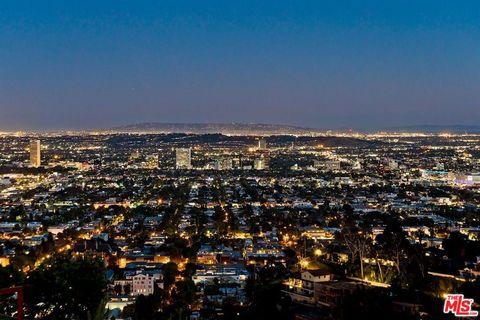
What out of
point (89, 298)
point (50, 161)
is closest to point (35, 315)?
point (89, 298)

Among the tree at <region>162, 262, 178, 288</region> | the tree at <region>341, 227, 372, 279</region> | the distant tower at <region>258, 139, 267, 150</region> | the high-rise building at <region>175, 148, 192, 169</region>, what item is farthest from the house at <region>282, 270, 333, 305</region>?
the distant tower at <region>258, 139, 267, 150</region>

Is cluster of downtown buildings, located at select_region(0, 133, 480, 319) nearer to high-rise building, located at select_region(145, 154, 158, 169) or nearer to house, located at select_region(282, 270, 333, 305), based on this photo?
house, located at select_region(282, 270, 333, 305)

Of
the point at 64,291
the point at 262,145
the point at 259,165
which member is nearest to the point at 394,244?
the point at 64,291

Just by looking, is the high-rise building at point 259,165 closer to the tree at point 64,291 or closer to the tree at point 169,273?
the tree at point 169,273

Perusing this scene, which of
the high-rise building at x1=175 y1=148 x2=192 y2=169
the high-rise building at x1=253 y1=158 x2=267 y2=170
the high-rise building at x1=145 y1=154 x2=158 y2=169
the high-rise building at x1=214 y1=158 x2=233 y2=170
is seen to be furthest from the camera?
the high-rise building at x1=145 y1=154 x2=158 y2=169

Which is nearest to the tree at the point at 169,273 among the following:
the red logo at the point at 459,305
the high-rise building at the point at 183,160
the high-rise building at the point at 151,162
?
the red logo at the point at 459,305

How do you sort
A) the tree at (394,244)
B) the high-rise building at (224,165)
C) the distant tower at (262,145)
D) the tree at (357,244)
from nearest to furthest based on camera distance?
1. the tree at (357,244)
2. the tree at (394,244)
3. the high-rise building at (224,165)
4. the distant tower at (262,145)

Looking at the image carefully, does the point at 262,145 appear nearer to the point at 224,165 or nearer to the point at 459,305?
the point at 224,165
